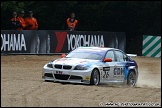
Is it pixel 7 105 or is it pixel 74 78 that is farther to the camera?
pixel 74 78

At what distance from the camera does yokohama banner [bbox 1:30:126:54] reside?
2765 centimetres

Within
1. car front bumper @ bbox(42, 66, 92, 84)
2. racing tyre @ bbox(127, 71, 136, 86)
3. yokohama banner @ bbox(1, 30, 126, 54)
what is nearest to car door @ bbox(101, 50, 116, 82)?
car front bumper @ bbox(42, 66, 92, 84)

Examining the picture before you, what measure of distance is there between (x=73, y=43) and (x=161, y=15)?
809 cm

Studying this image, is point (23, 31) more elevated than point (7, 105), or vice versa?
point (23, 31)

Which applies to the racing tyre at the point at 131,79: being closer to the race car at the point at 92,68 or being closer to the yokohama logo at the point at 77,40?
the race car at the point at 92,68

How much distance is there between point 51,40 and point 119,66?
32.9ft

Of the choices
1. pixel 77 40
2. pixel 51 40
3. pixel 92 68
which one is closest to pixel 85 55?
pixel 92 68

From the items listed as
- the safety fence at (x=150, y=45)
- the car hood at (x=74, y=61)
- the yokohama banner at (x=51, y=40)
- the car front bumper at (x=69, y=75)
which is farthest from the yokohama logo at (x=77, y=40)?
the car front bumper at (x=69, y=75)

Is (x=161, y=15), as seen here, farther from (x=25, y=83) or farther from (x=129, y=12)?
(x=25, y=83)

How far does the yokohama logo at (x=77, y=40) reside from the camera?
29172 mm

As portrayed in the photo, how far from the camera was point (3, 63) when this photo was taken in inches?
1012

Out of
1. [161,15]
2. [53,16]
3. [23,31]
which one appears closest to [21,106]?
[23,31]

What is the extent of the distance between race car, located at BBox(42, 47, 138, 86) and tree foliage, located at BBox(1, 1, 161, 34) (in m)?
13.7

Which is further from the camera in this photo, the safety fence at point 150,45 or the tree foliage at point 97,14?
the tree foliage at point 97,14
